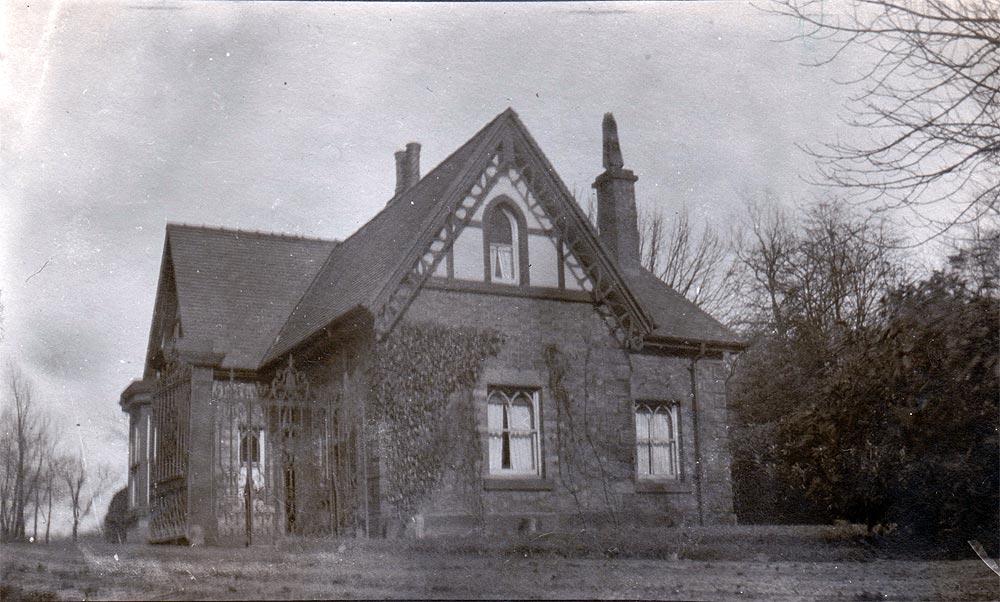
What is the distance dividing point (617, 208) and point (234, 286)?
6483mm

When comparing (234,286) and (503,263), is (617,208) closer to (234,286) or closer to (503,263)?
(503,263)

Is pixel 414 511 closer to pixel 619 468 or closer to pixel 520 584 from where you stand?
pixel 619 468

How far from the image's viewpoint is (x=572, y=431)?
47.9 feet

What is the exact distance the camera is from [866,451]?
428 inches

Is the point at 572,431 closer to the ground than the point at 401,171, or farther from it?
closer to the ground

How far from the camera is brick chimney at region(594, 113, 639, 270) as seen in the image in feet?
55.9

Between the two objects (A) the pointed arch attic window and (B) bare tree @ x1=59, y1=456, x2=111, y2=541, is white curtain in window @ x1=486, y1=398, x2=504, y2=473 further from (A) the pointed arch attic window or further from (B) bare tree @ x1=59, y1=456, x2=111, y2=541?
(B) bare tree @ x1=59, y1=456, x2=111, y2=541

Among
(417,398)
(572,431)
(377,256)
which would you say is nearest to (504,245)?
(377,256)

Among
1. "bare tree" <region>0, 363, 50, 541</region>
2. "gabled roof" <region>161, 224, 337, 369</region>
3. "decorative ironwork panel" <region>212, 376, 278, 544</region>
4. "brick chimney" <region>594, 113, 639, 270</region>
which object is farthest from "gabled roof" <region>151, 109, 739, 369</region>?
"bare tree" <region>0, 363, 50, 541</region>

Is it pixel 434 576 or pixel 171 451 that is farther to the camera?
pixel 171 451

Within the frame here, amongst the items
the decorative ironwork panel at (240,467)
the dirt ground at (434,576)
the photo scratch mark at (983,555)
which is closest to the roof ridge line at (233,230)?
the decorative ironwork panel at (240,467)

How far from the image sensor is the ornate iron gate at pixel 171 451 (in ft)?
38.1

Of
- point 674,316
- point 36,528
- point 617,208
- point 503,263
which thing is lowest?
point 36,528

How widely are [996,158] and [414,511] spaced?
811 cm
